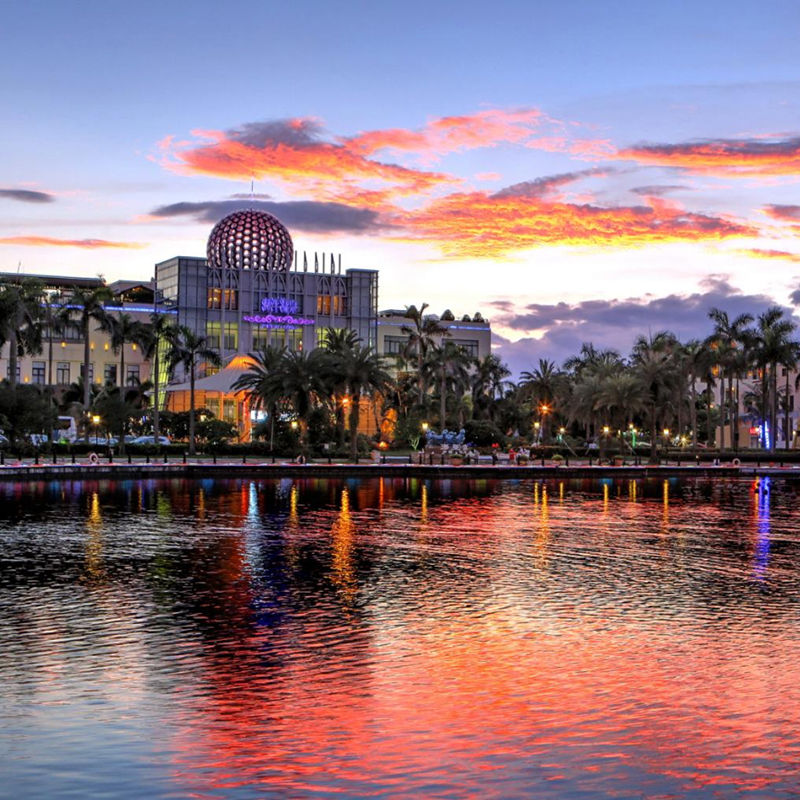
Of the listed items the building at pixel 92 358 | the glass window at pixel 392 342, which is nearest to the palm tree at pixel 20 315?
the building at pixel 92 358

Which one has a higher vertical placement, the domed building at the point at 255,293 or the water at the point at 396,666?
the domed building at the point at 255,293

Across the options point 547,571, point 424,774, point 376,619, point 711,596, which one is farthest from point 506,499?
point 424,774

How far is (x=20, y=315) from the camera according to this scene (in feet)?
224

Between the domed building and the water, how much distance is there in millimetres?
106968

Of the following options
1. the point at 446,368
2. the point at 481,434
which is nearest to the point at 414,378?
the point at 446,368

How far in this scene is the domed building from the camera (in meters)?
135

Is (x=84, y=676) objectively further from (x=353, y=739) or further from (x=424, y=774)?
(x=424, y=774)

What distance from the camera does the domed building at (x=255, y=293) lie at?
135 metres

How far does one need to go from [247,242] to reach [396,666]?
126 m

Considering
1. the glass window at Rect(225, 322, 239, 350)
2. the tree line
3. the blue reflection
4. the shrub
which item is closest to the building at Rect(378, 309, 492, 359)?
the glass window at Rect(225, 322, 239, 350)

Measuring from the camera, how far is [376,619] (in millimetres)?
17062

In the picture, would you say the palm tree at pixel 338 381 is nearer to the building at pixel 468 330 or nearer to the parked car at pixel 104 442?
the parked car at pixel 104 442

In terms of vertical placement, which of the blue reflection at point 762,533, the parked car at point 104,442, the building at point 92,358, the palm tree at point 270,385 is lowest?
the blue reflection at point 762,533

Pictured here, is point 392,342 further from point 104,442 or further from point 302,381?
point 302,381
